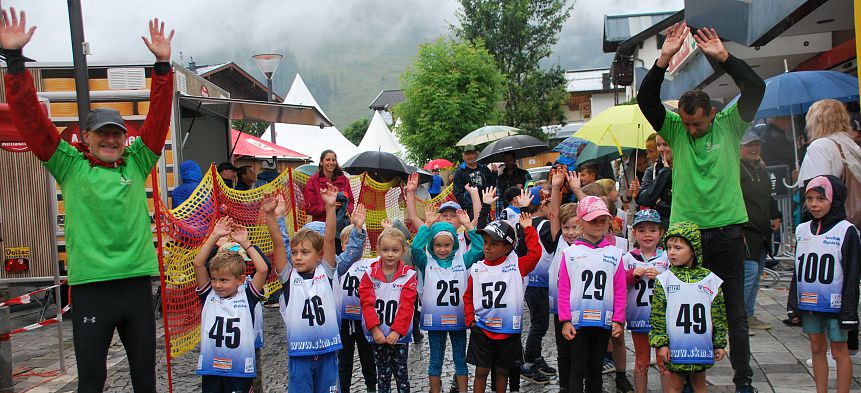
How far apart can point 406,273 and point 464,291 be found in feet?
1.63

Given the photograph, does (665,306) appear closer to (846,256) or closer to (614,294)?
(614,294)

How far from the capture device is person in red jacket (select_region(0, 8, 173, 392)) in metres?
4.34

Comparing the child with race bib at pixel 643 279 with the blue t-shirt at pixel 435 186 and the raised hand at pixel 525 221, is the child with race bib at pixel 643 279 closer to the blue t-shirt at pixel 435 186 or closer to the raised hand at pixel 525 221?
the raised hand at pixel 525 221

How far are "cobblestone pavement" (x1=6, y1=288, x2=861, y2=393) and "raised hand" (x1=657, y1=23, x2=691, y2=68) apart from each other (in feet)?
8.62

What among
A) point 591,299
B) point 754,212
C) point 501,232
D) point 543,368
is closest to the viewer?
point 591,299

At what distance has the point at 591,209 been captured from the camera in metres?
5.57

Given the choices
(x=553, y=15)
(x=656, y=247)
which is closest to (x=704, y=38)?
(x=656, y=247)

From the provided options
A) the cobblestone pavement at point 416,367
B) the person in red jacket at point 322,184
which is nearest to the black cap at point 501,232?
the cobblestone pavement at point 416,367

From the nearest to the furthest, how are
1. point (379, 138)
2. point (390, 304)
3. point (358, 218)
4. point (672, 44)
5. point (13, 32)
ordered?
point (13, 32)
point (672, 44)
point (390, 304)
point (358, 218)
point (379, 138)

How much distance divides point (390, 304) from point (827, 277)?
3.18 m

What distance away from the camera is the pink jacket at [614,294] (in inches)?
215

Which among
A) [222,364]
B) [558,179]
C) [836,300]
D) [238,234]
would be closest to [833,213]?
[836,300]

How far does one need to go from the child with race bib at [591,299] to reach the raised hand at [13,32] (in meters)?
3.76

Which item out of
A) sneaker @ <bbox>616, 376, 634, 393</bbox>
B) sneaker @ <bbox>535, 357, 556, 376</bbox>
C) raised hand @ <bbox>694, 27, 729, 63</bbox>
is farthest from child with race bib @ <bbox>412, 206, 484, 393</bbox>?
raised hand @ <bbox>694, 27, 729, 63</bbox>
